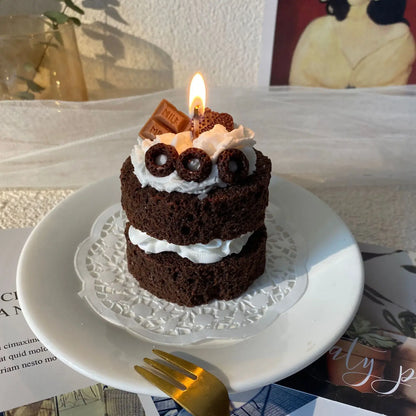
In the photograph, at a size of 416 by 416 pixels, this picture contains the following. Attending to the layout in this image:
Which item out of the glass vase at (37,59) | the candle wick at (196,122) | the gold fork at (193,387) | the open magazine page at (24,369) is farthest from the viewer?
the glass vase at (37,59)

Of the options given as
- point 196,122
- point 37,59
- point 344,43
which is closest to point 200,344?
point 196,122

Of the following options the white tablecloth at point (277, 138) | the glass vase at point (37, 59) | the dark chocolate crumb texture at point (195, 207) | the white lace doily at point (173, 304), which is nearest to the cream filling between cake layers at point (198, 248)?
the dark chocolate crumb texture at point (195, 207)

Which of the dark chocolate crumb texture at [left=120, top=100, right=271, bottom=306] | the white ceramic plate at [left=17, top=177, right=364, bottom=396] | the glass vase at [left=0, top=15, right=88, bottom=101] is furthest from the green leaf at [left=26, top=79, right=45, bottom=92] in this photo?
the dark chocolate crumb texture at [left=120, top=100, right=271, bottom=306]

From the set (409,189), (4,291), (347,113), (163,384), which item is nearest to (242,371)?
(163,384)

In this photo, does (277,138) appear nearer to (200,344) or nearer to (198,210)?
(198,210)

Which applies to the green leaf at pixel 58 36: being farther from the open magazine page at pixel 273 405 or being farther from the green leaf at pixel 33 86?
the open magazine page at pixel 273 405

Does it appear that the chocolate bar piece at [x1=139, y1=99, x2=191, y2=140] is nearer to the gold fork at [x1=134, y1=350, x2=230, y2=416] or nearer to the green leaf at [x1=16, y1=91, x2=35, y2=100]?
Answer: the gold fork at [x1=134, y1=350, x2=230, y2=416]
